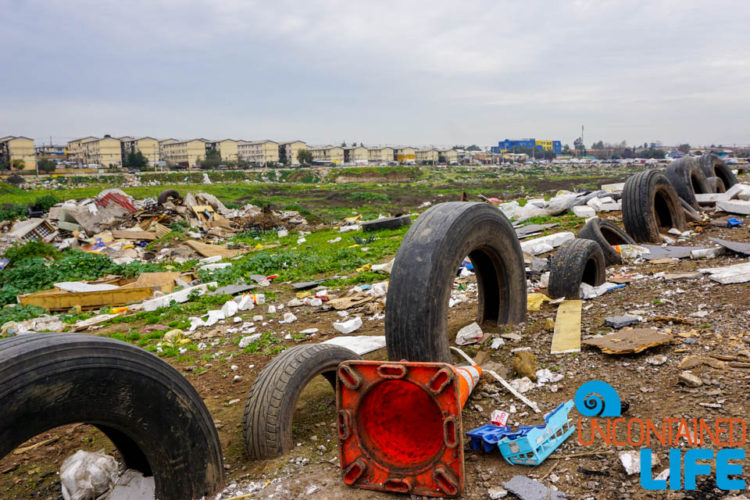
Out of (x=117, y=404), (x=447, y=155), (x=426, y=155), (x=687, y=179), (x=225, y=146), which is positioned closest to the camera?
(x=117, y=404)

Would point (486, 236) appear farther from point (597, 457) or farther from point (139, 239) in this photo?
point (139, 239)

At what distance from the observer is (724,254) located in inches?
308

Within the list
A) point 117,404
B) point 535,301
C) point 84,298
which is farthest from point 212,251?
point 117,404

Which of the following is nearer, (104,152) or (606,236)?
(606,236)

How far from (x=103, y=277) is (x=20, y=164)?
252ft

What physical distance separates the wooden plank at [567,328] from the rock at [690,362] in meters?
0.84

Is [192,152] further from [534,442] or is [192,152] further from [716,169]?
[534,442]

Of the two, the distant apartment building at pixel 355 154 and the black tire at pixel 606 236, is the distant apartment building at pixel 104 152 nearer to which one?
the distant apartment building at pixel 355 154

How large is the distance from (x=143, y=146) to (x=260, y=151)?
25.7m

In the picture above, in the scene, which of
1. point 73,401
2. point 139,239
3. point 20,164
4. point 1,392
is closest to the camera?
point 1,392

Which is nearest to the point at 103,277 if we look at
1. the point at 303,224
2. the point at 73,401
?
the point at 303,224

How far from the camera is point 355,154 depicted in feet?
399

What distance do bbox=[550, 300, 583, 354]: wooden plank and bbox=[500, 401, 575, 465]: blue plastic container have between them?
1534 millimetres

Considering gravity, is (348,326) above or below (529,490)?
below
